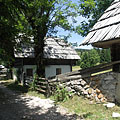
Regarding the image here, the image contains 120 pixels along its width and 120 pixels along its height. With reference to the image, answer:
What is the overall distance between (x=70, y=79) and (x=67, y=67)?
370 inches

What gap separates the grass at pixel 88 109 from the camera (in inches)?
182

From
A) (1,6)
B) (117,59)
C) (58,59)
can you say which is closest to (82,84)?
(117,59)

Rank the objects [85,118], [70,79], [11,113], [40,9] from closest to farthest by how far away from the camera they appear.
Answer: [85,118], [11,113], [70,79], [40,9]

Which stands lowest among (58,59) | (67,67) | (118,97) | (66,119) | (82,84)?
(66,119)

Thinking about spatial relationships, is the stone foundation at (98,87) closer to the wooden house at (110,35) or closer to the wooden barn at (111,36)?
the wooden barn at (111,36)

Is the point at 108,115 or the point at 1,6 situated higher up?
the point at 1,6

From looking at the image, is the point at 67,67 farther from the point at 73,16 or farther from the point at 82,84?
the point at 82,84

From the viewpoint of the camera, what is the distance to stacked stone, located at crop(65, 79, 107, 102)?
6.01m

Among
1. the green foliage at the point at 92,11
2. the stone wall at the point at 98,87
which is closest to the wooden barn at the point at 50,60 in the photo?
the green foliage at the point at 92,11

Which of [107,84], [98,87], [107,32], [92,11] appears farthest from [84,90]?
[92,11]

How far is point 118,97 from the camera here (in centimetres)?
546

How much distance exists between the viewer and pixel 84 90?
21.2 ft

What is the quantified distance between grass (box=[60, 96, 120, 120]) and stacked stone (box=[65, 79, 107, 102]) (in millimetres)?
292

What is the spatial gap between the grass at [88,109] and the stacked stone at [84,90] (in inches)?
11.5
